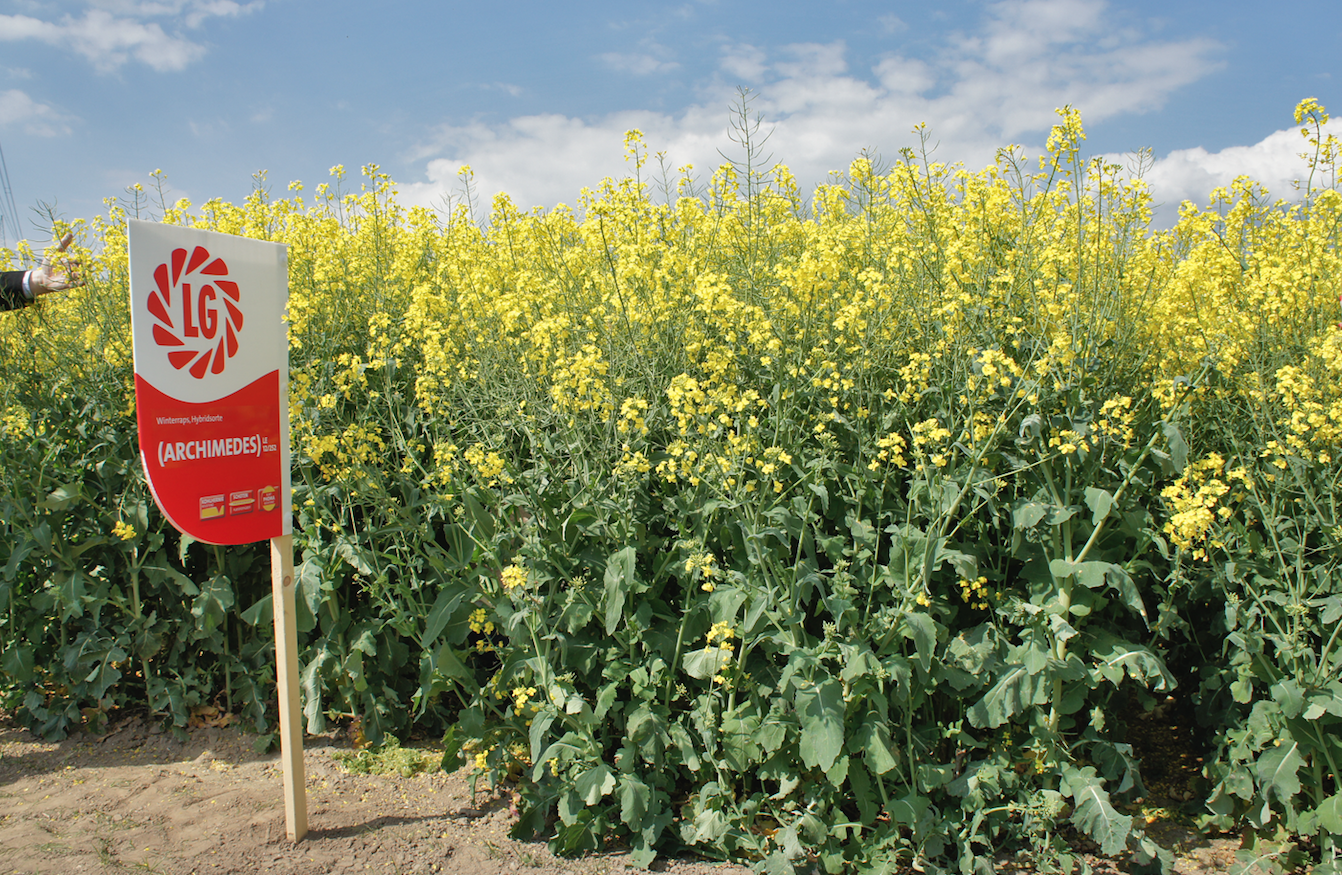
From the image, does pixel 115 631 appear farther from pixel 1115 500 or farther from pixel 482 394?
pixel 1115 500

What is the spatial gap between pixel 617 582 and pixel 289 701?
1.43 m

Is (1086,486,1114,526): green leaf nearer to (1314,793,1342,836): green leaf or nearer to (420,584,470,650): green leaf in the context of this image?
(1314,793,1342,836): green leaf

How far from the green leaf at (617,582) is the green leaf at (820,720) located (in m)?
0.72

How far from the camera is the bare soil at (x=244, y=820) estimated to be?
3.06 meters

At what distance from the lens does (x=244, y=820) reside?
11.0 feet

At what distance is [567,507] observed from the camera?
3.21m

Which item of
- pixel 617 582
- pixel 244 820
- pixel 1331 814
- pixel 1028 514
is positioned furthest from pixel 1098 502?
pixel 244 820

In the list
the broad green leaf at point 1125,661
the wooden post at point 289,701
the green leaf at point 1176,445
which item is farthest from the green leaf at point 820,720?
the wooden post at point 289,701

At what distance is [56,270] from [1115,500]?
233 inches

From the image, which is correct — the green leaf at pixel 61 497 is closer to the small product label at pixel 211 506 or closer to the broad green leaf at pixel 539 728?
the small product label at pixel 211 506

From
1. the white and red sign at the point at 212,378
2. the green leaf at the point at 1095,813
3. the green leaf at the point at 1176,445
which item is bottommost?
the green leaf at the point at 1095,813

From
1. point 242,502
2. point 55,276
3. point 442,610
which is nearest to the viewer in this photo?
point 242,502

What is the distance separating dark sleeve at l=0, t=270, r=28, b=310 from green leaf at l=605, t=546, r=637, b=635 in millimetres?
4512

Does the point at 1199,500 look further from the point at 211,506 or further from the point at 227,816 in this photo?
the point at 227,816
